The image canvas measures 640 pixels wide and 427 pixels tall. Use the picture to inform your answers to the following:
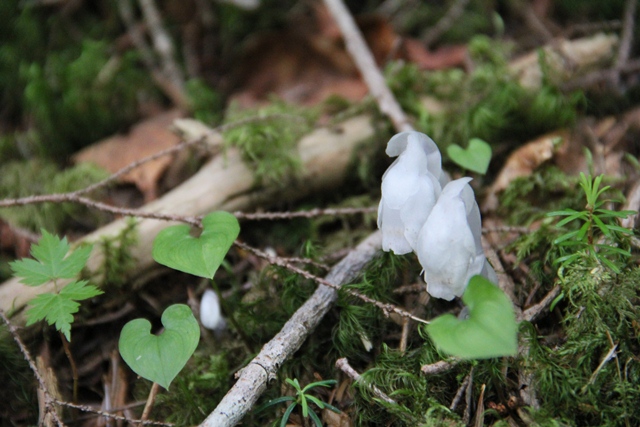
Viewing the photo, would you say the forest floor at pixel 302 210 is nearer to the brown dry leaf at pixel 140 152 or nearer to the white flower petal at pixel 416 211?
the brown dry leaf at pixel 140 152

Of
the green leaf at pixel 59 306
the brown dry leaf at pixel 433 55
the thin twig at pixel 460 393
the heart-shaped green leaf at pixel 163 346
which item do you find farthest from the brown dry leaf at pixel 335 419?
the brown dry leaf at pixel 433 55

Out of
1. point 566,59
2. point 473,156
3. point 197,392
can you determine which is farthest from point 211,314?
point 566,59

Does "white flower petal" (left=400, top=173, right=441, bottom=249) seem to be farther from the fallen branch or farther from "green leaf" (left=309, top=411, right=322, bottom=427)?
"green leaf" (left=309, top=411, right=322, bottom=427)

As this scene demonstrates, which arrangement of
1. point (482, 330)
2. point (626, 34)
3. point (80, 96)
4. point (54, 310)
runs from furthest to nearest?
point (80, 96) < point (626, 34) < point (54, 310) < point (482, 330)

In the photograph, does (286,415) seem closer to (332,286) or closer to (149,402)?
(332,286)

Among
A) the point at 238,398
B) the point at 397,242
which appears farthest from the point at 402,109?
the point at 238,398
